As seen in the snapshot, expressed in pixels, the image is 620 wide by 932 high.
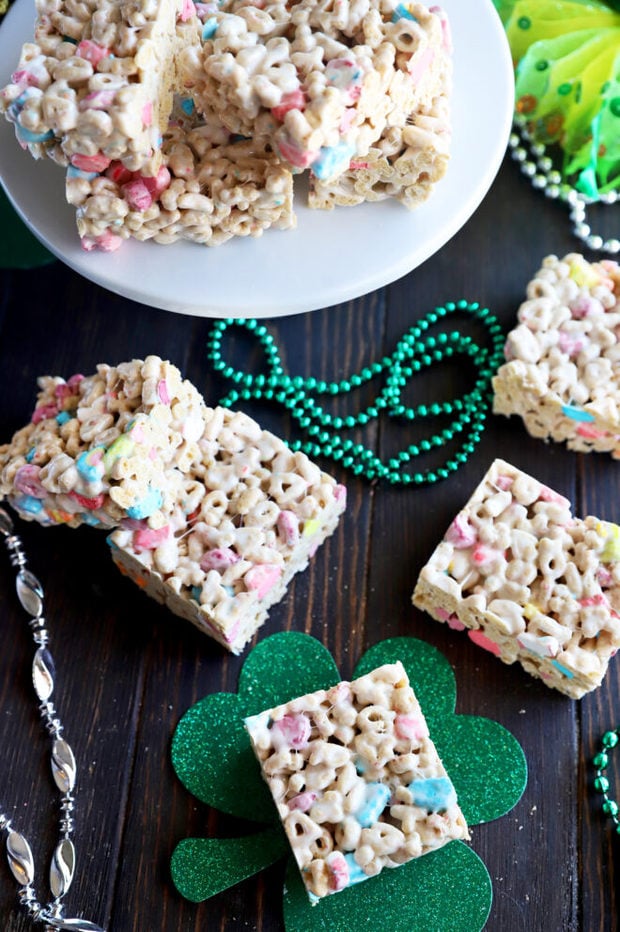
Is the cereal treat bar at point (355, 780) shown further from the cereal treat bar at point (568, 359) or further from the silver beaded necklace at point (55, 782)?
the cereal treat bar at point (568, 359)

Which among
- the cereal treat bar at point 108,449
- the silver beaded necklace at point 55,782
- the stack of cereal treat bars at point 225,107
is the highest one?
the stack of cereal treat bars at point 225,107

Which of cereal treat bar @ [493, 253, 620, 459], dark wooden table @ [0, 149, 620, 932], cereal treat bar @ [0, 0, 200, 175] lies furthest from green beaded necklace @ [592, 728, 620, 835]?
cereal treat bar @ [0, 0, 200, 175]

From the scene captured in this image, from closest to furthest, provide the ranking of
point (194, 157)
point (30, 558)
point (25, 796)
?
point (194, 157)
point (25, 796)
point (30, 558)

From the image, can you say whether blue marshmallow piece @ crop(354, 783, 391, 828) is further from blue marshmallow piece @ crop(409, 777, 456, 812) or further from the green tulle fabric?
the green tulle fabric

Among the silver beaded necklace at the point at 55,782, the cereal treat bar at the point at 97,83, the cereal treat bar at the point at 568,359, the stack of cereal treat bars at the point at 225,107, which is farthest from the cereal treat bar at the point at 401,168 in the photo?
the silver beaded necklace at the point at 55,782

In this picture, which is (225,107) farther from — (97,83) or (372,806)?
(372,806)

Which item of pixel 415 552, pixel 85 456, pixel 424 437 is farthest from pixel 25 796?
pixel 424 437

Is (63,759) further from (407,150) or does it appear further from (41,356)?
(407,150)
